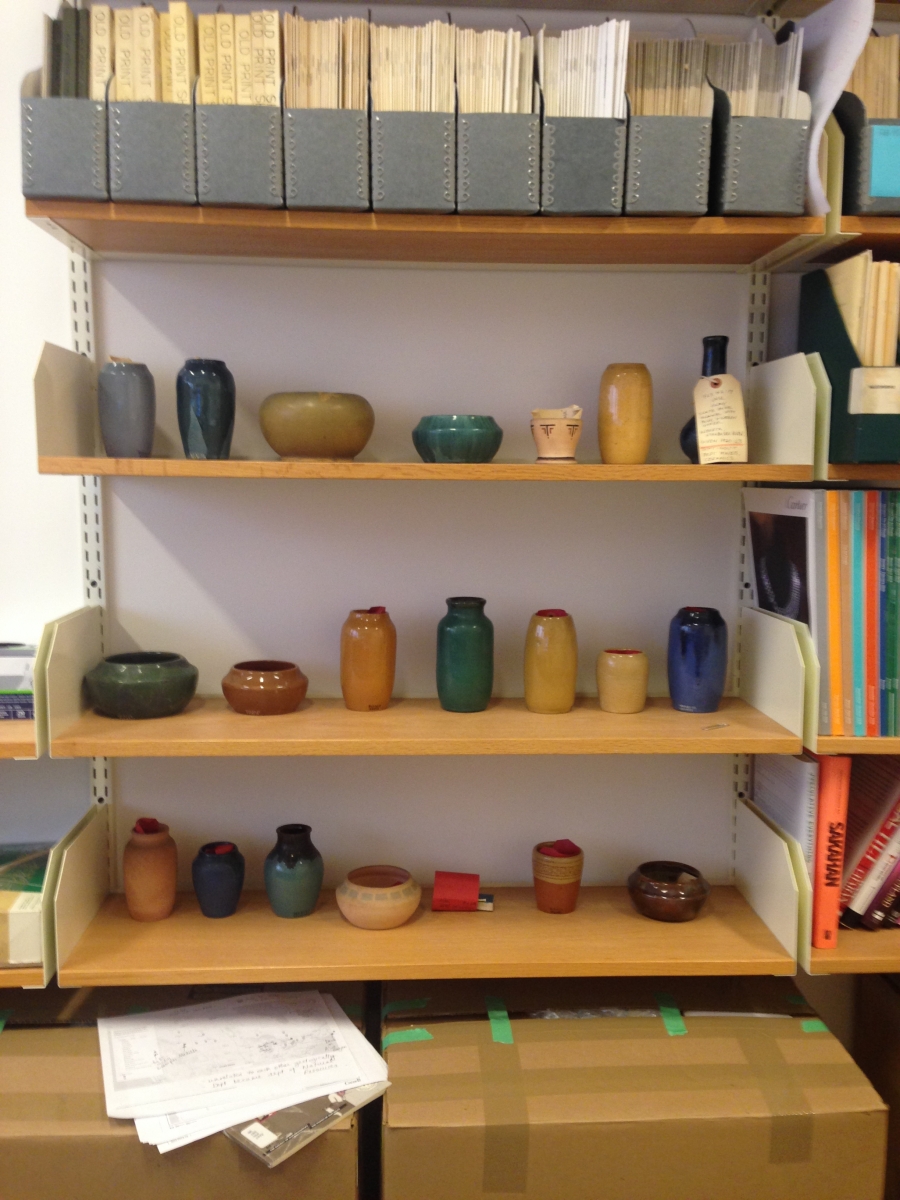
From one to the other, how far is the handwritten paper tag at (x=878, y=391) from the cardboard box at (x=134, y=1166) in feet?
4.22

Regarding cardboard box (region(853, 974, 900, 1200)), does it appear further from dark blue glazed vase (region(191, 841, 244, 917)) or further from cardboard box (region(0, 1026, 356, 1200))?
dark blue glazed vase (region(191, 841, 244, 917))

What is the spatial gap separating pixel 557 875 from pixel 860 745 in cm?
54

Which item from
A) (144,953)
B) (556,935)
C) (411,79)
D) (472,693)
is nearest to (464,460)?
(472,693)

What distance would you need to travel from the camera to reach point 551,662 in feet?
5.06

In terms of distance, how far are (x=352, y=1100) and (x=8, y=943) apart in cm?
57

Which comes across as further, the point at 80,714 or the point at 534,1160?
the point at 80,714

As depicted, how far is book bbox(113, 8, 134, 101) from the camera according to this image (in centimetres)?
129

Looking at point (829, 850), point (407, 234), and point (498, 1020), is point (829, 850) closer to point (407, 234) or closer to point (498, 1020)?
point (498, 1020)

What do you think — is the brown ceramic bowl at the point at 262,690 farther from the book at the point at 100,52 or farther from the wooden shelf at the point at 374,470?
the book at the point at 100,52

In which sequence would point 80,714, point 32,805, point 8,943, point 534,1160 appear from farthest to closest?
point 32,805
point 80,714
point 8,943
point 534,1160

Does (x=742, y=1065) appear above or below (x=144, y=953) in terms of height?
below

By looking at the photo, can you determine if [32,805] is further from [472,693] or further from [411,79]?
[411,79]

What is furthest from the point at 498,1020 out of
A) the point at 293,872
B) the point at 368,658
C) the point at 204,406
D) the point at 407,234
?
the point at 407,234

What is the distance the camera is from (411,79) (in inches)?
51.7
